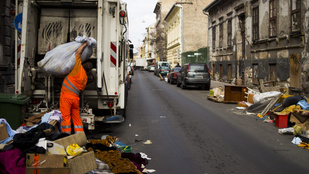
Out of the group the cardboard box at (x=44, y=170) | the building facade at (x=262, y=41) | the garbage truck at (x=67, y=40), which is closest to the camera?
the cardboard box at (x=44, y=170)

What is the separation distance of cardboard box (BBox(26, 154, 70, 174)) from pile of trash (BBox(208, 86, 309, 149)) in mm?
4969

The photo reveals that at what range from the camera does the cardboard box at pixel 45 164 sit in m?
3.50

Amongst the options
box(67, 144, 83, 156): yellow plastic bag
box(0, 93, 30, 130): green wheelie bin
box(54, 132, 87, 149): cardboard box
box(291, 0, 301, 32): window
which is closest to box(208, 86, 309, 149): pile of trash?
box(54, 132, 87, 149): cardboard box

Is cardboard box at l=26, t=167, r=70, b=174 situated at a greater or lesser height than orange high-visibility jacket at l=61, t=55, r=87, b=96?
lesser

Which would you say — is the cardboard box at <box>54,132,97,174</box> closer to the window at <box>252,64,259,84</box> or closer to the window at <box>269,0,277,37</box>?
the window at <box>269,0,277,37</box>

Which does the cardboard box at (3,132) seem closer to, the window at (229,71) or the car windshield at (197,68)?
the car windshield at (197,68)

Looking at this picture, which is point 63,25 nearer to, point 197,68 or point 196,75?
point 196,75

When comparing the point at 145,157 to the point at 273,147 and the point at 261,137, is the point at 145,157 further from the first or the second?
the point at 261,137

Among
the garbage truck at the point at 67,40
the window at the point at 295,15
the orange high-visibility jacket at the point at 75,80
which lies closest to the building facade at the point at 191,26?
the window at the point at 295,15

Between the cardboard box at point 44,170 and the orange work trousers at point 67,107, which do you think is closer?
the cardboard box at point 44,170

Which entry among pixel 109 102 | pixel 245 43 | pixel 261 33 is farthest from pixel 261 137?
pixel 245 43

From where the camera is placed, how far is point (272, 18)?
1753 cm

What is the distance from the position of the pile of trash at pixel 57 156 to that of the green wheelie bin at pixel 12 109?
1.05 metres

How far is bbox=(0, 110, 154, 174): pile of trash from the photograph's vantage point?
140 inches
